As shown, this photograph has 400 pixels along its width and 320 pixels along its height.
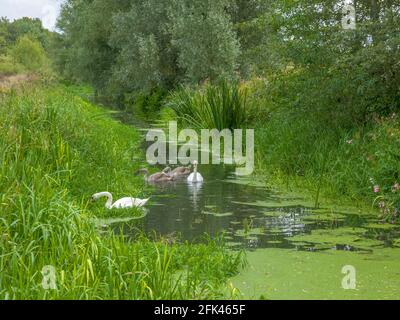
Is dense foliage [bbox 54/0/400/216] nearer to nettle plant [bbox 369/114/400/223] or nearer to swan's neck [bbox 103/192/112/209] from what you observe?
nettle plant [bbox 369/114/400/223]

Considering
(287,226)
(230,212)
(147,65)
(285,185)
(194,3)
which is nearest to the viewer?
(287,226)

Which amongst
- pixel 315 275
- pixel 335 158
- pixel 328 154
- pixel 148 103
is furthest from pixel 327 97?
pixel 148 103

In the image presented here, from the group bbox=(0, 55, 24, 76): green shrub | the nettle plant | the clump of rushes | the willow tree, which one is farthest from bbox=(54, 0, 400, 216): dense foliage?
the willow tree

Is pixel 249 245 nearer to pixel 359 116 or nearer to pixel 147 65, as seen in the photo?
pixel 359 116

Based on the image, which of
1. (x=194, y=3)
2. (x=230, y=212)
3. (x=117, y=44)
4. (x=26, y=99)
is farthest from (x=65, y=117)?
(x=117, y=44)

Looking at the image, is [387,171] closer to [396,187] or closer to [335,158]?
[396,187]

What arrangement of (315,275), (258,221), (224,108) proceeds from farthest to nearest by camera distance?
Answer: 1. (224,108)
2. (258,221)
3. (315,275)

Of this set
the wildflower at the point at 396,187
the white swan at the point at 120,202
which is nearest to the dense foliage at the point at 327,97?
the wildflower at the point at 396,187

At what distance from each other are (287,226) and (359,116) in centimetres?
368

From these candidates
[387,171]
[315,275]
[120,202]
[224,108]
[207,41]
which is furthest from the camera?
[207,41]

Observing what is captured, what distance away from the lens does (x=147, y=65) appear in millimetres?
28328

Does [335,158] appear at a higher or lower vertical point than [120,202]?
higher

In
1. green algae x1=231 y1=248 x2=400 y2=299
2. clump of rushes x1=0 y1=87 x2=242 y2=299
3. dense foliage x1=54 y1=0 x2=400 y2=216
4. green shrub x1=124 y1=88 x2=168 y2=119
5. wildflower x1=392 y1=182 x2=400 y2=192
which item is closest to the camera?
Answer: clump of rushes x1=0 y1=87 x2=242 y2=299

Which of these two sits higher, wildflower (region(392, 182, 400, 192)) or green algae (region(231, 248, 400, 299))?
wildflower (region(392, 182, 400, 192))
